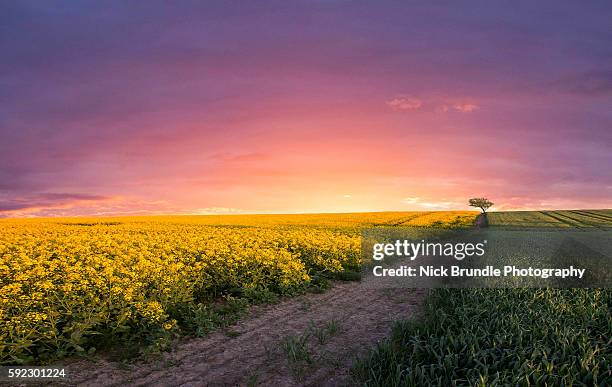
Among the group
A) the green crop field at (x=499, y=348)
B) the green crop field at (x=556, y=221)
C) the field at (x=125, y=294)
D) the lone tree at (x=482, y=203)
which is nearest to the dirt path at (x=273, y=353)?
the field at (x=125, y=294)

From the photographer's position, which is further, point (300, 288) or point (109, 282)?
point (300, 288)

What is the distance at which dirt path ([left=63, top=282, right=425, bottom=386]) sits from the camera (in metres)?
6.58

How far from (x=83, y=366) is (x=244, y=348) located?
2755 mm

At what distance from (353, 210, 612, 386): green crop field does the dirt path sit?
0.95 meters

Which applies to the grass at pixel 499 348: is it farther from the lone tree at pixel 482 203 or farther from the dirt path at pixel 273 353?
the lone tree at pixel 482 203

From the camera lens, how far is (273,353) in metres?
7.55

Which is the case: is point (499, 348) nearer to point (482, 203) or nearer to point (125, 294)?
point (125, 294)

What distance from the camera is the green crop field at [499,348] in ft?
17.7

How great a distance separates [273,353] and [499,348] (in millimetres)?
3791

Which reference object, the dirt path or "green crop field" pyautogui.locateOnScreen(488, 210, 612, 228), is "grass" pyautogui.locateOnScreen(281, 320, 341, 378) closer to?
the dirt path

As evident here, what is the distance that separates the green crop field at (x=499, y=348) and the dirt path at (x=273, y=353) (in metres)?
0.95

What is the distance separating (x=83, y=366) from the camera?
7.10m

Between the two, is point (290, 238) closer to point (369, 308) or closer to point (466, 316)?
point (369, 308)

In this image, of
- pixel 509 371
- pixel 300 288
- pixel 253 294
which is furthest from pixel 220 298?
Result: pixel 509 371
